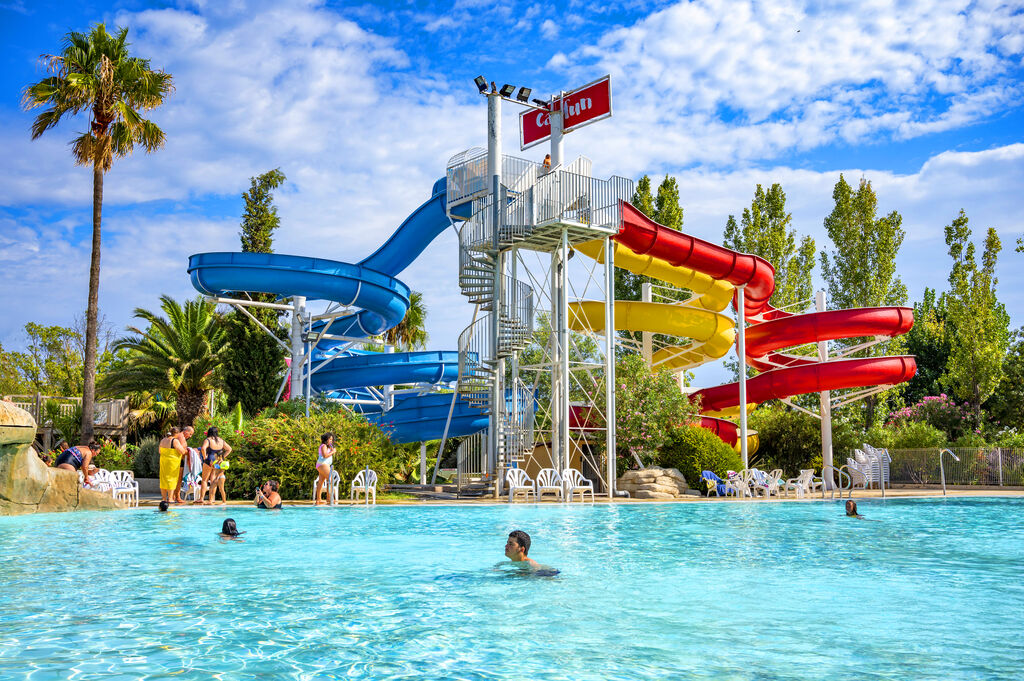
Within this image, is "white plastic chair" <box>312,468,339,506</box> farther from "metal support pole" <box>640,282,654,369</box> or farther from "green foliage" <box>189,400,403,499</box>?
"metal support pole" <box>640,282,654,369</box>

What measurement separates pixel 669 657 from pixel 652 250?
17.3m

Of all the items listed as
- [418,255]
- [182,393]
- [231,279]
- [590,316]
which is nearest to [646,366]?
[590,316]

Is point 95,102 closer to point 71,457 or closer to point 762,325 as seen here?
point 71,457

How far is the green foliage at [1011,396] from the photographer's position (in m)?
32.3

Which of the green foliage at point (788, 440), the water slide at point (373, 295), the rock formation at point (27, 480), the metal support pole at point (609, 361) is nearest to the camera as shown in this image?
the rock formation at point (27, 480)

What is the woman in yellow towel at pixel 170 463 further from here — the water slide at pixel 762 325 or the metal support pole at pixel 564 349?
the water slide at pixel 762 325

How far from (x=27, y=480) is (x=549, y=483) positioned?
1122 centimetres

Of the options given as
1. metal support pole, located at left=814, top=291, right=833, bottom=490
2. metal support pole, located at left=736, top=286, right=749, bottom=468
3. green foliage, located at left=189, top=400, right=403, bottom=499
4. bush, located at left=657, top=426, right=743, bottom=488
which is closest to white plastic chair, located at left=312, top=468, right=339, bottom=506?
green foliage, located at left=189, top=400, right=403, bottom=499

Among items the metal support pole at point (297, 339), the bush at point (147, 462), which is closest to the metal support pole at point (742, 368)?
the metal support pole at point (297, 339)

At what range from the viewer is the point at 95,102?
2198 centimetres

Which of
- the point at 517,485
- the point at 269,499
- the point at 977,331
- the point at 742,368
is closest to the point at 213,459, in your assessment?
the point at 269,499

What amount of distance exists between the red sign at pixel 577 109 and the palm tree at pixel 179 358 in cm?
1226

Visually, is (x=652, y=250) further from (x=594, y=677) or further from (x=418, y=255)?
(x=594, y=677)

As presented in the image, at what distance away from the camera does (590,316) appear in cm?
2417
